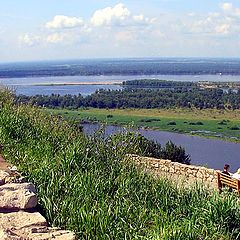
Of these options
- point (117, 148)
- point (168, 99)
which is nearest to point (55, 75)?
point (168, 99)

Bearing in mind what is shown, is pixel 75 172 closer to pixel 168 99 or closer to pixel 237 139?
pixel 237 139

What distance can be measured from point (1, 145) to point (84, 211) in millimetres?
2477

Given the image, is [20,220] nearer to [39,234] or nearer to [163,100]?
[39,234]

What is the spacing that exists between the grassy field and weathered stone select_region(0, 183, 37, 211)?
117ft

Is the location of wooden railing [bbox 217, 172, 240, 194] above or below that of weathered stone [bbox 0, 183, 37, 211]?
below

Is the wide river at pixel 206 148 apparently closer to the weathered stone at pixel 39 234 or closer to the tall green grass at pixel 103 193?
the tall green grass at pixel 103 193

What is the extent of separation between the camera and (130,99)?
2512 inches

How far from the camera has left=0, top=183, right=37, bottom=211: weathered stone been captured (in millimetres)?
3566

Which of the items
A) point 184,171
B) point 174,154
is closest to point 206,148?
point 174,154

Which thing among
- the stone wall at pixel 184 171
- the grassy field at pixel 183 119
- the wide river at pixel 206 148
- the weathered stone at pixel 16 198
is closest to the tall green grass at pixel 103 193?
the weathered stone at pixel 16 198

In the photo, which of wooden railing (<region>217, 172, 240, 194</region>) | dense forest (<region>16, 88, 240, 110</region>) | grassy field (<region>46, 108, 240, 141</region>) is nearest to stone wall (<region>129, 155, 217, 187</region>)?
wooden railing (<region>217, 172, 240, 194</region>)

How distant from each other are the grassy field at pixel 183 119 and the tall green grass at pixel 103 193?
3282cm

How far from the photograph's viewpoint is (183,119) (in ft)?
176

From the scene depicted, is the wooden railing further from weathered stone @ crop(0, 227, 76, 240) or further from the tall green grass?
weathered stone @ crop(0, 227, 76, 240)
